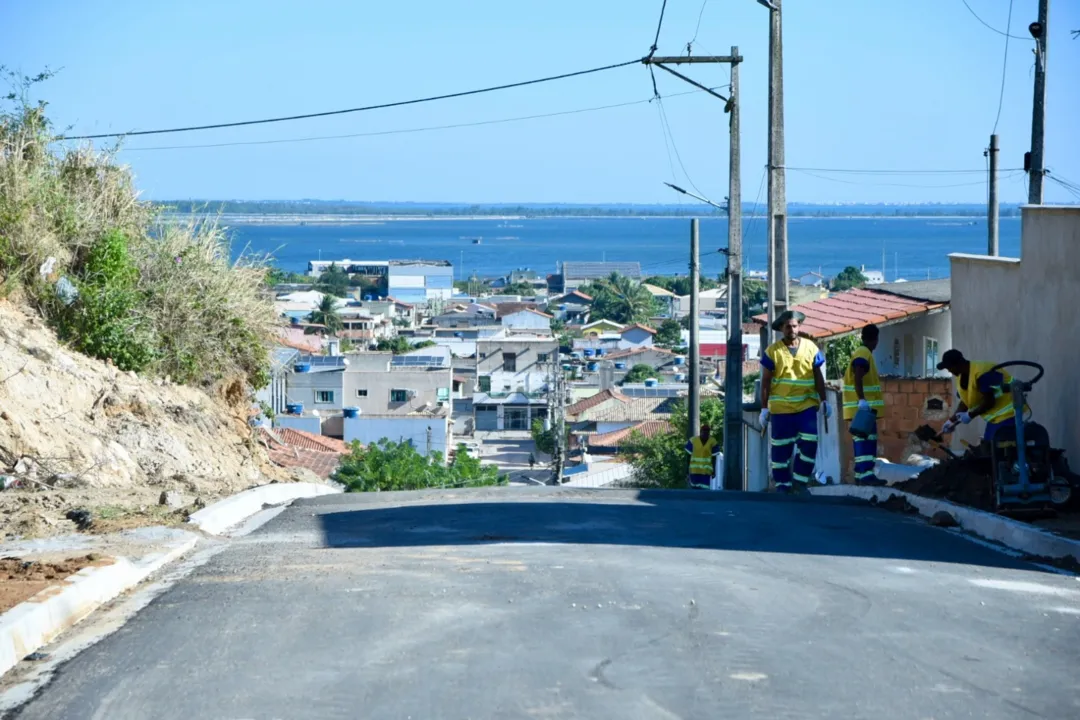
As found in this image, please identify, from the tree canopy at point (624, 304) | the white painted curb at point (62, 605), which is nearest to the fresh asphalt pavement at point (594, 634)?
the white painted curb at point (62, 605)

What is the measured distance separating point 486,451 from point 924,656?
5720 centimetres

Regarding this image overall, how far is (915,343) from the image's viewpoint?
2659cm

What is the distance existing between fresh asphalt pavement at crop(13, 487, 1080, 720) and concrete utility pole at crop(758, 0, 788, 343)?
1079 cm

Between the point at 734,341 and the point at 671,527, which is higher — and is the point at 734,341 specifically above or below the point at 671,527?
above

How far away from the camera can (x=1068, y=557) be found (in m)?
8.59

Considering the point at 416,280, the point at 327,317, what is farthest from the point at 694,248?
the point at 416,280

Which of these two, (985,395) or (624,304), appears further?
(624,304)

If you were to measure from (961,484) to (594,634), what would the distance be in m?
6.00

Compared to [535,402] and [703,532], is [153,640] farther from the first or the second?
[535,402]

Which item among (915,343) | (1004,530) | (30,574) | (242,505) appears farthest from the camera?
(915,343)

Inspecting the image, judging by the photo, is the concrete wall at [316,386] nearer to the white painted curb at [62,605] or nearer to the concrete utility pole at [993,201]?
the concrete utility pole at [993,201]

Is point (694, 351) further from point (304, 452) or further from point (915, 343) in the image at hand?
point (304, 452)

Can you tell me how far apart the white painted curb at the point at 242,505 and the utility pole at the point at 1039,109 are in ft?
37.1

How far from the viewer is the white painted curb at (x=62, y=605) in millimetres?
5883
